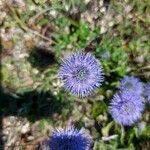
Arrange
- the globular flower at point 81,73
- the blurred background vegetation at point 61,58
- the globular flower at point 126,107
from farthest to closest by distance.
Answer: the blurred background vegetation at point 61,58 → the globular flower at point 126,107 → the globular flower at point 81,73

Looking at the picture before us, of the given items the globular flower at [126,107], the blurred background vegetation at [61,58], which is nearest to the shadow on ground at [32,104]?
the blurred background vegetation at [61,58]

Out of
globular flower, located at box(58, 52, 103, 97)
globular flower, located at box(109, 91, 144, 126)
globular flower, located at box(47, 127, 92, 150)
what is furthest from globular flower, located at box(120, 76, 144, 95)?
globular flower, located at box(47, 127, 92, 150)

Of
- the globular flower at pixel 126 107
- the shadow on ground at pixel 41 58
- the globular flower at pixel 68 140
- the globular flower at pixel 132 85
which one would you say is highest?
the shadow on ground at pixel 41 58

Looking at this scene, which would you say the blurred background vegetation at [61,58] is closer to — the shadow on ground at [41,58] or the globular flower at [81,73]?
the shadow on ground at [41,58]

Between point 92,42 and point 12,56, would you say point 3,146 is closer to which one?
point 12,56

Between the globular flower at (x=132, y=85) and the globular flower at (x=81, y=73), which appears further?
the globular flower at (x=132, y=85)

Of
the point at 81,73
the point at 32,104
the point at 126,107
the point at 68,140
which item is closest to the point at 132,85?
the point at 126,107
